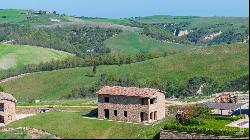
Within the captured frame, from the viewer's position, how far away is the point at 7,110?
6209 cm

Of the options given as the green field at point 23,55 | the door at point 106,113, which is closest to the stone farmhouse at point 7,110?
the door at point 106,113

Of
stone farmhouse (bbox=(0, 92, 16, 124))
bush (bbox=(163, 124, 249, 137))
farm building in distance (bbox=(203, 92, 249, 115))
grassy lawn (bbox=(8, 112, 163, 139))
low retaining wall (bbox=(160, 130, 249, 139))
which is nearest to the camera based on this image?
bush (bbox=(163, 124, 249, 137))

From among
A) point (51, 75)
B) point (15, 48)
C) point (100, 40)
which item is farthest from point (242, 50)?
point (100, 40)

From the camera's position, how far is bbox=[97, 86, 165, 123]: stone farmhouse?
182 ft

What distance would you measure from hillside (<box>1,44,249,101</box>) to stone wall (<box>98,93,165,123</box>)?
31.6 meters

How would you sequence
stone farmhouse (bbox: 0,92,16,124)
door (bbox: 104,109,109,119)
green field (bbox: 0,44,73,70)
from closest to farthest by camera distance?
door (bbox: 104,109,109,119), stone farmhouse (bbox: 0,92,16,124), green field (bbox: 0,44,73,70)

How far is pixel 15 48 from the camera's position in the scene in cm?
14775

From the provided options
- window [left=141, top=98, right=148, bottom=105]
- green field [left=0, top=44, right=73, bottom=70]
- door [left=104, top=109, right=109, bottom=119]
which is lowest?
green field [left=0, top=44, right=73, bottom=70]

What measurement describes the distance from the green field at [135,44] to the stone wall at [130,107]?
332ft

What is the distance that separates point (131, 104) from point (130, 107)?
327 mm

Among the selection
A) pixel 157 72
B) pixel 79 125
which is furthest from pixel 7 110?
pixel 157 72

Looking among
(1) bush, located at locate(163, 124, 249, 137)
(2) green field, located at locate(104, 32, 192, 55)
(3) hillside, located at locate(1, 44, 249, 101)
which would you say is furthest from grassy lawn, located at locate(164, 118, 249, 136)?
(2) green field, located at locate(104, 32, 192, 55)

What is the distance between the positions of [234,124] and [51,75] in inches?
2525

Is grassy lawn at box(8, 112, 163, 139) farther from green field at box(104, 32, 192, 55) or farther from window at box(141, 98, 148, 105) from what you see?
green field at box(104, 32, 192, 55)
